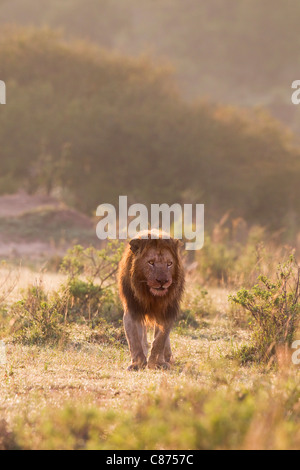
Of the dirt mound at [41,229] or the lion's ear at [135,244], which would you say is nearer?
the lion's ear at [135,244]

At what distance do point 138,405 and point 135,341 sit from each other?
2.03 metres

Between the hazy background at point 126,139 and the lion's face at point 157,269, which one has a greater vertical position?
the hazy background at point 126,139

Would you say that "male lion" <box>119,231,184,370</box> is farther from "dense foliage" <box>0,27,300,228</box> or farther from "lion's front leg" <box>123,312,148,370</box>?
"dense foliage" <box>0,27,300,228</box>

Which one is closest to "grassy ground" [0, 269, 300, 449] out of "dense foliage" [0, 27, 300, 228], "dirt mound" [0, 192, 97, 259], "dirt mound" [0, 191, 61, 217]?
"dirt mound" [0, 192, 97, 259]

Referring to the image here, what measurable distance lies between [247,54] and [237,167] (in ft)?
137

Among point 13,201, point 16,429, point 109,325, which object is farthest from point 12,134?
point 16,429

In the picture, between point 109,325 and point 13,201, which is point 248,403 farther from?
point 13,201

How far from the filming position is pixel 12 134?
2822 cm

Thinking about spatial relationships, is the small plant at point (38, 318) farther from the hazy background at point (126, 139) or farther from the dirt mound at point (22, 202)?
the dirt mound at point (22, 202)

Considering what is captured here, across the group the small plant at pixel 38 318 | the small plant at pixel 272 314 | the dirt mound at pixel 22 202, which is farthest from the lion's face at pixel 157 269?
the dirt mound at pixel 22 202

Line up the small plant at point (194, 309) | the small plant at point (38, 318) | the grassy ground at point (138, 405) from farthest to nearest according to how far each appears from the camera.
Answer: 1. the small plant at point (194, 309)
2. the small plant at point (38, 318)
3. the grassy ground at point (138, 405)

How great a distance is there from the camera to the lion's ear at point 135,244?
659 centimetres

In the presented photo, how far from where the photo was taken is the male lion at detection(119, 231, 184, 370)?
649cm
